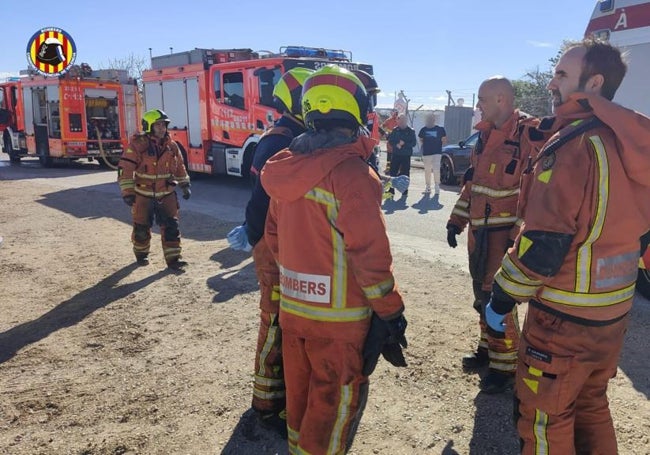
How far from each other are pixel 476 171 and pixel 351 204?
173 centimetres

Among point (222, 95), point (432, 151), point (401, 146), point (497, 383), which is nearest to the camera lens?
point (497, 383)

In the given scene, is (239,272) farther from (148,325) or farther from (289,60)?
(289,60)

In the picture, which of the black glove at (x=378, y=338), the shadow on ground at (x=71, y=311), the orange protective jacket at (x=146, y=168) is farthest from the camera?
the orange protective jacket at (x=146, y=168)

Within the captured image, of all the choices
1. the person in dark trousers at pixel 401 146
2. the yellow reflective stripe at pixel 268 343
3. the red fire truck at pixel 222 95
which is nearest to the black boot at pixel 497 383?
the yellow reflective stripe at pixel 268 343

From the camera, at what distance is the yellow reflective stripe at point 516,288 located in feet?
6.83

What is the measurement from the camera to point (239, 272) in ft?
20.6

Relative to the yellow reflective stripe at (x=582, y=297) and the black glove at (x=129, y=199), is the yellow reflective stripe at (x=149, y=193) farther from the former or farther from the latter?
the yellow reflective stripe at (x=582, y=297)

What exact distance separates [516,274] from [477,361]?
2.00 metres

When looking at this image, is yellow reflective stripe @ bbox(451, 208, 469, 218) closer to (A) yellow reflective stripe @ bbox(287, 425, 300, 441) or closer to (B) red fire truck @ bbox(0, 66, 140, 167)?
(A) yellow reflective stripe @ bbox(287, 425, 300, 441)

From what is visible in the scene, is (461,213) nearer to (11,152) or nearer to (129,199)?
(129,199)

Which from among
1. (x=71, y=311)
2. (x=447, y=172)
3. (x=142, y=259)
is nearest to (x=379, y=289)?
(x=71, y=311)

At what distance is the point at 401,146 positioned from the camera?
38.1 ft

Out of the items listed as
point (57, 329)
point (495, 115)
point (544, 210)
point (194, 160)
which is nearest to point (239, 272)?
point (57, 329)

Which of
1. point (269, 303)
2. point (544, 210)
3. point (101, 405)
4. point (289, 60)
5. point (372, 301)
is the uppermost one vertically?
point (289, 60)
